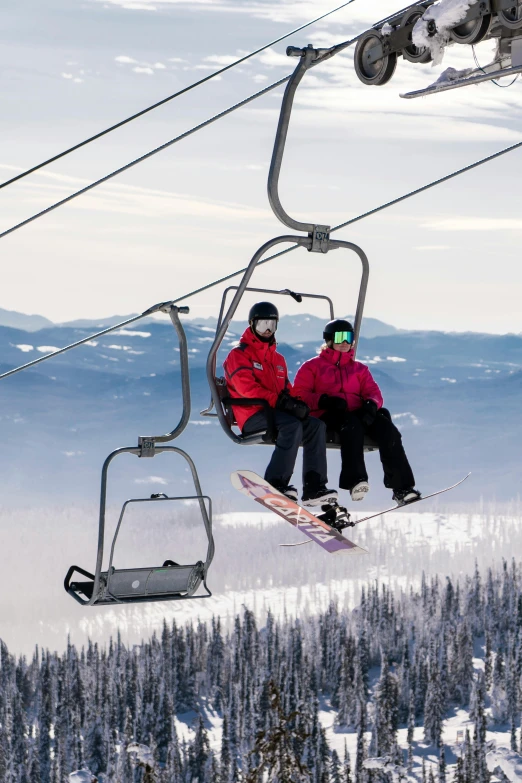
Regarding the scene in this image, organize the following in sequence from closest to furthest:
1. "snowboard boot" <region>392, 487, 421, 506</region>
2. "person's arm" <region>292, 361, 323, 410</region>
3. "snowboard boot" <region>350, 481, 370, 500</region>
Answer: "snowboard boot" <region>350, 481, 370, 500</region> → "snowboard boot" <region>392, 487, 421, 506</region> → "person's arm" <region>292, 361, 323, 410</region>

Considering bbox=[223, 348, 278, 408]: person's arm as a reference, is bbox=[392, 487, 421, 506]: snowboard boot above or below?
below

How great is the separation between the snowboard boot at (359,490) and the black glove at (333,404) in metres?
0.80

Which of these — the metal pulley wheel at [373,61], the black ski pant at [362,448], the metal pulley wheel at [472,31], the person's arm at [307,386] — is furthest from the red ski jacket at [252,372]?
the metal pulley wheel at [472,31]

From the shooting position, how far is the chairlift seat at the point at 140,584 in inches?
448

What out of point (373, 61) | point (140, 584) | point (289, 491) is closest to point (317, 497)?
point (289, 491)

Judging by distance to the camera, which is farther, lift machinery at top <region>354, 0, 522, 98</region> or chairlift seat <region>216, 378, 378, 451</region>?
chairlift seat <region>216, 378, 378, 451</region>

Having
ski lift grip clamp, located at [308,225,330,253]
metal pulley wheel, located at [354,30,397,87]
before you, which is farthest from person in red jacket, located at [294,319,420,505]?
metal pulley wheel, located at [354,30,397,87]

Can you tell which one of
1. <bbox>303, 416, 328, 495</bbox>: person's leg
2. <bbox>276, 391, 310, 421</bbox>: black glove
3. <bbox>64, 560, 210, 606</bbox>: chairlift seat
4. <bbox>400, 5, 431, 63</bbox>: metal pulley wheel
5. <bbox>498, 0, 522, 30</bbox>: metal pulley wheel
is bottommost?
<bbox>64, 560, 210, 606</bbox>: chairlift seat

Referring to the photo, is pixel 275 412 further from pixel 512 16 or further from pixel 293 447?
pixel 512 16

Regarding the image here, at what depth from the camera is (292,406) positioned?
1080 cm

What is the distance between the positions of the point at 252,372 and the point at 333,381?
105 centimetres

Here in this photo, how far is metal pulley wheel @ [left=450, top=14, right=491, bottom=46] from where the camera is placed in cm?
821

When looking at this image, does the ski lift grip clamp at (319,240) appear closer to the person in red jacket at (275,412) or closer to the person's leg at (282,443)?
the person in red jacket at (275,412)

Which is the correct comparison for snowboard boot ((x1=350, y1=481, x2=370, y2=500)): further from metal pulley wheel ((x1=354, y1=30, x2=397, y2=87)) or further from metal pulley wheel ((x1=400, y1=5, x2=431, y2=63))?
metal pulley wheel ((x1=400, y1=5, x2=431, y2=63))
